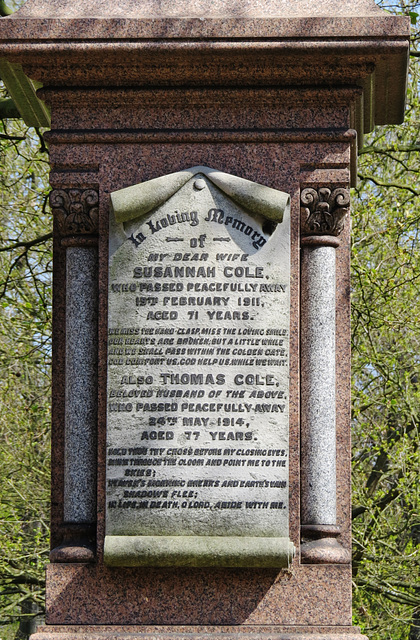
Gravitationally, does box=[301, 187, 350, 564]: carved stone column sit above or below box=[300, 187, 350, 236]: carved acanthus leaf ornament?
below

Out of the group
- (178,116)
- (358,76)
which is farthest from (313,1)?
(178,116)

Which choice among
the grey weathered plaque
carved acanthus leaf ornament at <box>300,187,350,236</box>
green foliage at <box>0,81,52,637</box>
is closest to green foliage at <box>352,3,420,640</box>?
green foliage at <box>0,81,52,637</box>

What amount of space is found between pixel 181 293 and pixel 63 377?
89 centimetres

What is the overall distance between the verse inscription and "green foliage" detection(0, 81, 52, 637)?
7743 mm

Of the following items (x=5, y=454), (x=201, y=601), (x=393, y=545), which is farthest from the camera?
(x=5, y=454)

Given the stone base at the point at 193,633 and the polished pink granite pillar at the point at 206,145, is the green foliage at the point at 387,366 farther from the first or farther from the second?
the stone base at the point at 193,633

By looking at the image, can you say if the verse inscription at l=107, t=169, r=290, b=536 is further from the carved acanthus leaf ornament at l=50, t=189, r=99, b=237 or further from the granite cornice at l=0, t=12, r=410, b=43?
the granite cornice at l=0, t=12, r=410, b=43

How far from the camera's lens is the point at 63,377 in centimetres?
650

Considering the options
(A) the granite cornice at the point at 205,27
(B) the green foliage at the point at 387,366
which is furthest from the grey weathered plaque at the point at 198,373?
(B) the green foliage at the point at 387,366

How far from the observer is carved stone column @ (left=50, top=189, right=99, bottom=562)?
6.23m

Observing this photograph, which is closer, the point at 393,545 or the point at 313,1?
the point at 313,1

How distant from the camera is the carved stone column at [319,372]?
6.20 meters

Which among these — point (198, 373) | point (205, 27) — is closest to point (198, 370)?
point (198, 373)

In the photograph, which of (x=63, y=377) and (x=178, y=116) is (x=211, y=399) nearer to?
(x=63, y=377)
